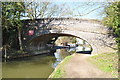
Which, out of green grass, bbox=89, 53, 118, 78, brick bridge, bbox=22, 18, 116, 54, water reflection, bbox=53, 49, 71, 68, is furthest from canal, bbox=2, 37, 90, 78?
brick bridge, bbox=22, 18, 116, 54

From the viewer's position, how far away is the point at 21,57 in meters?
11.9

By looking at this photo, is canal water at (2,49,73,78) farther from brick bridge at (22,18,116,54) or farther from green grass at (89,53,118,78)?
brick bridge at (22,18,116,54)

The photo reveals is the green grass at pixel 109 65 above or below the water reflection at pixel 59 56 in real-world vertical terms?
above

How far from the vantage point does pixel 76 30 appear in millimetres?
12773

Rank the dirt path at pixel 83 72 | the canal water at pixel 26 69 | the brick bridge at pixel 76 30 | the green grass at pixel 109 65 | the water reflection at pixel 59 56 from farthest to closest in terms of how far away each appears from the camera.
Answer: the brick bridge at pixel 76 30 < the water reflection at pixel 59 56 < the canal water at pixel 26 69 < the green grass at pixel 109 65 < the dirt path at pixel 83 72

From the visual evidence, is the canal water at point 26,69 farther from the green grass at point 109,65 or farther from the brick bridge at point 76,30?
the brick bridge at point 76,30

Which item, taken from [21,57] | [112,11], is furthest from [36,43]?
[112,11]

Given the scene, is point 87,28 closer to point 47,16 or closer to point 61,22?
point 61,22

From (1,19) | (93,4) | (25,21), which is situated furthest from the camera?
(25,21)

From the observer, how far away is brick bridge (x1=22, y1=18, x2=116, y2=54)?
1200 cm

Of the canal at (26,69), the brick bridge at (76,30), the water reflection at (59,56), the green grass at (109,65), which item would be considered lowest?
the water reflection at (59,56)

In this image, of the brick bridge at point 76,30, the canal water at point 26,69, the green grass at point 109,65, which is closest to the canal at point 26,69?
the canal water at point 26,69

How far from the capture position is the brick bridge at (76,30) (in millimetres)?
12000

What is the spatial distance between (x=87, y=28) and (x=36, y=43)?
23.1ft
